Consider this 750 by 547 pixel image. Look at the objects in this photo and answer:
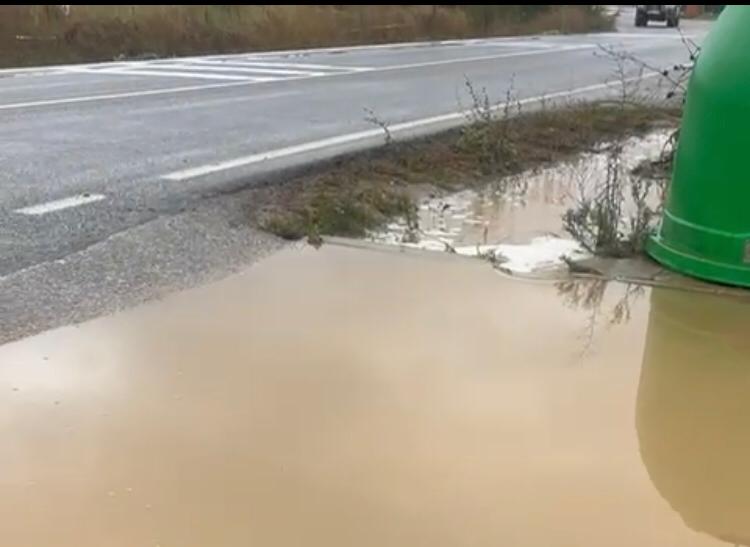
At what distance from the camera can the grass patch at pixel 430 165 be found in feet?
18.5

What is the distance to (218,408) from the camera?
3387 millimetres

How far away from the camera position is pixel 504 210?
6.47 m

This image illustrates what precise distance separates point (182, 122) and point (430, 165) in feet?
8.62

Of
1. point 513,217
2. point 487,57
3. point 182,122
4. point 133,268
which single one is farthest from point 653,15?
point 133,268

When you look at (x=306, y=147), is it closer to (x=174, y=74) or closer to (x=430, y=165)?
(x=430, y=165)

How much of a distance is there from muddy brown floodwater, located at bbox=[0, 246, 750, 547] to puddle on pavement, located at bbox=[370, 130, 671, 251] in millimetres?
1002

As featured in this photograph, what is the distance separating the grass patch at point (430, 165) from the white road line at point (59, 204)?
100cm

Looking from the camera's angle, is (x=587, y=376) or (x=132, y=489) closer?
(x=132, y=489)

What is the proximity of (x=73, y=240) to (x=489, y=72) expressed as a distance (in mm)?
11304

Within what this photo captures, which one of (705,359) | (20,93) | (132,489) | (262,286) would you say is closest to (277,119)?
(20,93)

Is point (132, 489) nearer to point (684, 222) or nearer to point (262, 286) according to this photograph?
point (262, 286)

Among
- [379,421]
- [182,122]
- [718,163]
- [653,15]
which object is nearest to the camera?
[379,421]

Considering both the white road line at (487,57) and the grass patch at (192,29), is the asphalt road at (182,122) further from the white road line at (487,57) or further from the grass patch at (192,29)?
the grass patch at (192,29)

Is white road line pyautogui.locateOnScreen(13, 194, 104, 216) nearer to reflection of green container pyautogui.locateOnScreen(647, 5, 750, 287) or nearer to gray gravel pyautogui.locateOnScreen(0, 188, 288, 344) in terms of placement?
gray gravel pyautogui.locateOnScreen(0, 188, 288, 344)
